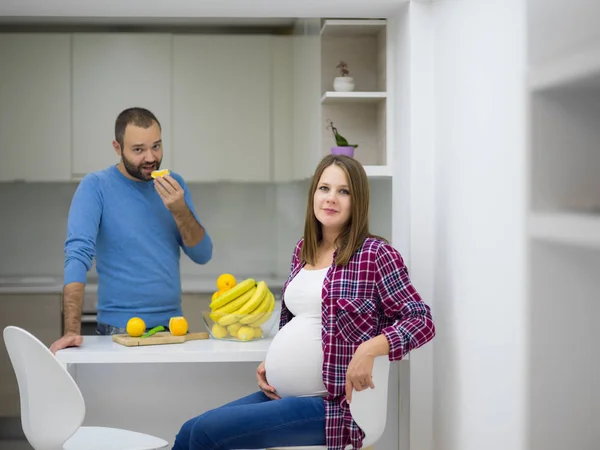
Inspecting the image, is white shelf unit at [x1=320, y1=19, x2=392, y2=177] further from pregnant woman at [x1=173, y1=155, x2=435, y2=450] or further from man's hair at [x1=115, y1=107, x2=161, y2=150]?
pregnant woman at [x1=173, y1=155, x2=435, y2=450]

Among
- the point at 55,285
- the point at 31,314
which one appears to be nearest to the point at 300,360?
the point at 31,314

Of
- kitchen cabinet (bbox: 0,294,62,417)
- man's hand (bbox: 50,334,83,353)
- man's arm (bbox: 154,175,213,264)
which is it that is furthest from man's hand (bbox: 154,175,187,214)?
kitchen cabinet (bbox: 0,294,62,417)

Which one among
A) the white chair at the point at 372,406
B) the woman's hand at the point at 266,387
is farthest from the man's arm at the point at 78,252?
the white chair at the point at 372,406

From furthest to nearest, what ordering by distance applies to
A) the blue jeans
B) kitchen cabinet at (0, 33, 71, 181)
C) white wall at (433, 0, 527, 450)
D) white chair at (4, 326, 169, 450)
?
kitchen cabinet at (0, 33, 71, 181)
the blue jeans
white chair at (4, 326, 169, 450)
white wall at (433, 0, 527, 450)

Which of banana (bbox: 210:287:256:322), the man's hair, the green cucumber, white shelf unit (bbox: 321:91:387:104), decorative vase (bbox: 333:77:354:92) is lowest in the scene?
the green cucumber

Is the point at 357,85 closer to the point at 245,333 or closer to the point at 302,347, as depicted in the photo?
the point at 245,333

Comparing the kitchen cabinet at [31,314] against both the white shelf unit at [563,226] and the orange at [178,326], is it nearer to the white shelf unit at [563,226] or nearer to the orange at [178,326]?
the orange at [178,326]

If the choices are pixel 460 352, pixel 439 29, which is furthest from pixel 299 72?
pixel 460 352

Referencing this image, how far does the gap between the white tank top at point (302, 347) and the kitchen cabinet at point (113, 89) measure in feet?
9.54

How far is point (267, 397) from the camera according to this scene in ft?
7.74

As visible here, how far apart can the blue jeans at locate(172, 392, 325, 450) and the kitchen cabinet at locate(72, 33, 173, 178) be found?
121 inches

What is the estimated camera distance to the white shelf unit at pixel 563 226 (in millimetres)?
1368

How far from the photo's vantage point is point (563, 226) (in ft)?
4.89

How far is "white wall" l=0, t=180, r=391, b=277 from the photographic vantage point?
17.3 feet
